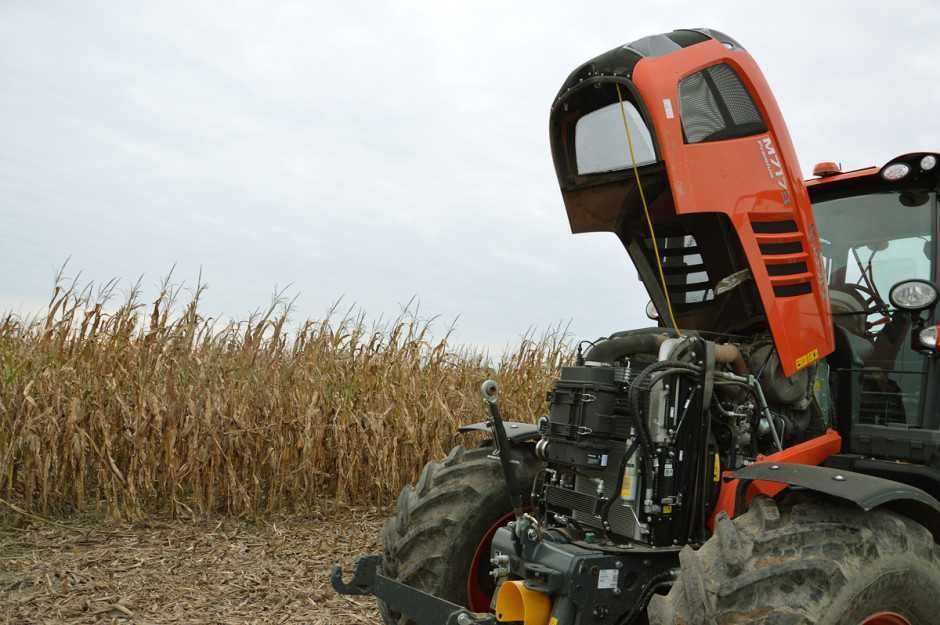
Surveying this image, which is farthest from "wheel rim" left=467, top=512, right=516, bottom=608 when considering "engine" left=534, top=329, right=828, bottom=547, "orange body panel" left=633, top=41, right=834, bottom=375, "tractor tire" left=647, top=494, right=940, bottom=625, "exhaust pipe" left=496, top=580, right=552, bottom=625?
"orange body panel" left=633, top=41, right=834, bottom=375

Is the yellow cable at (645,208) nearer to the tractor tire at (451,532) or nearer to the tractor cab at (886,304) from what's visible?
the tractor cab at (886,304)

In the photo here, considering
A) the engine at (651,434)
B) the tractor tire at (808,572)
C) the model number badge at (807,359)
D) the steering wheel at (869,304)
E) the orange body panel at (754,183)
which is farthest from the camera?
the steering wheel at (869,304)

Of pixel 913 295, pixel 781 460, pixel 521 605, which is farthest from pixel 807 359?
pixel 521 605

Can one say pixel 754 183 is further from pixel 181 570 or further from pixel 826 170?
pixel 181 570

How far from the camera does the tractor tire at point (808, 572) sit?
8.46 feet

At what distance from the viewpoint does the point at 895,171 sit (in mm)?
3865

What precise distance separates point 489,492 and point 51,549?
411 centimetres

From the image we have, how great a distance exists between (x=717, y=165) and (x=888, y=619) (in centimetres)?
177

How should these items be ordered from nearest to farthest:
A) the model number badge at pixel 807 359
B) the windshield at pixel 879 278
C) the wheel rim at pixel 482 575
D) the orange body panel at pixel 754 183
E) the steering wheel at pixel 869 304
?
the orange body panel at pixel 754 183 → the model number badge at pixel 807 359 → the wheel rim at pixel 482 575 → the windshield at pixel 879 278 → the steering wheel at pixel 869 304

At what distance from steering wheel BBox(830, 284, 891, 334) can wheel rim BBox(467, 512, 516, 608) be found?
76.3 inches

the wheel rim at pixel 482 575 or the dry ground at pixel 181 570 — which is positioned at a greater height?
the wheel rim at pixel 482 575

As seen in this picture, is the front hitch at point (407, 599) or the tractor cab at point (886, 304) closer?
the front hitch at point (407, 599)

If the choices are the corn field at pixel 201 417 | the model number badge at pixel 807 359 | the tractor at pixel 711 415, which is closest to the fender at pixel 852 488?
the tractor at pixel 711 415

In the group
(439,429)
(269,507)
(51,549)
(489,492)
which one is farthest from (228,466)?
(489,492)
